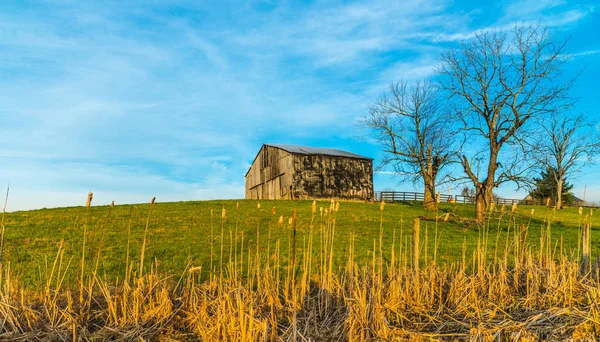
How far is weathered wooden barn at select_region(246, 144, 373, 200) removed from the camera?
2605cm

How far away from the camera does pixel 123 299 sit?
11.6 ft

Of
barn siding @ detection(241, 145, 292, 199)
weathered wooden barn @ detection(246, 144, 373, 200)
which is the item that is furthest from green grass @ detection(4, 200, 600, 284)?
barn siding @ detection(241, 145, 292, 199)

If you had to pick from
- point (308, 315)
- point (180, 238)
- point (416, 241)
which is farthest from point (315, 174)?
point (308, 315)

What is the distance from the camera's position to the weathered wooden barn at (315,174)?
26047 millimetres

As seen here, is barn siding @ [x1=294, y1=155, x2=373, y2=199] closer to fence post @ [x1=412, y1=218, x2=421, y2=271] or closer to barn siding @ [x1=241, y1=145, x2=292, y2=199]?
barn siding @ [x1=241, y1=145, x2=292, y2=199]

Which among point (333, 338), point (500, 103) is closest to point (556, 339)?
point (333, 338)

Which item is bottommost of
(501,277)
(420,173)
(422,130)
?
(501,277)

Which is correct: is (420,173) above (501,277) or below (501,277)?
above

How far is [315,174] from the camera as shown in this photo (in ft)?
87.2

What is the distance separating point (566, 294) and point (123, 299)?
4132 millimetres

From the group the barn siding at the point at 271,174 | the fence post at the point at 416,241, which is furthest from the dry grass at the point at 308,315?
the barn siding at the point at 271,174

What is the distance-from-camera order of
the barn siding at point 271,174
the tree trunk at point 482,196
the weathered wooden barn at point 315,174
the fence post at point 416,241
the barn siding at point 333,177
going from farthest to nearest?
the barn siding at point 271,174 → the barn siding at point 333,177 → the weathered wooden barn at point 315,174 → the tree trunk at point 482,196 → the fence post at point 416,241

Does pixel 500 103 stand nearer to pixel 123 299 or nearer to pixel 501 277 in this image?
pixel 501 277

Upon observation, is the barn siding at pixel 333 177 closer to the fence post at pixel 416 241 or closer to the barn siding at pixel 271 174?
the barn siding at pixel 271 174
